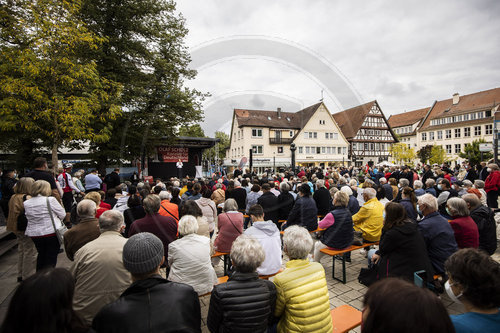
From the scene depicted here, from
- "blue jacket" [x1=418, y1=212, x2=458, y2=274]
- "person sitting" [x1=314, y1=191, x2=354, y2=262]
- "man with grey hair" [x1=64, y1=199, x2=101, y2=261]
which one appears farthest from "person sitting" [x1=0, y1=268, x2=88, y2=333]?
"blue jacket" [x1=418, y1=212, x2=458, y2=274]

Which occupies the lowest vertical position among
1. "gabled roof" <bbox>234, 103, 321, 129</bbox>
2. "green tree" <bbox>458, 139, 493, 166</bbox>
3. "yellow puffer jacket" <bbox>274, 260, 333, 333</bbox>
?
"yellow puffer jacket" <bbox>274, 260, 333, 333</bbox>

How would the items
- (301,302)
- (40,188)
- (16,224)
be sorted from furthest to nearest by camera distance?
(16,224) < (40,188) < (301,302)

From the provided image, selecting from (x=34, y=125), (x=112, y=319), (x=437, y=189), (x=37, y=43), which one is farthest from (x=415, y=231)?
(x=37, y=43)

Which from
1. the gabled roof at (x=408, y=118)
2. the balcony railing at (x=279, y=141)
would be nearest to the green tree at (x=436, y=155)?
the gabled roof at (x=408, y=118)

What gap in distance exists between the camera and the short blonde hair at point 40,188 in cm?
379

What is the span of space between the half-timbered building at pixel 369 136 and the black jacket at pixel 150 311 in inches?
1819

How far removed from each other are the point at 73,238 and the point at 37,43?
6743 millimetres

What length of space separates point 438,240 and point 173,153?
2355 centimetres

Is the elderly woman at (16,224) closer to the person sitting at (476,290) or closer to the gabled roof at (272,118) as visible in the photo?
the person sitting at (476,290)

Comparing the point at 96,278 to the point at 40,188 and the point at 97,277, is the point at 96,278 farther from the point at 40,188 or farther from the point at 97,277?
the point at 40,188

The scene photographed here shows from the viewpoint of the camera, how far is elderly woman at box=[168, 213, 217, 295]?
287 centimetres

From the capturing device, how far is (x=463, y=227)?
12.2 ft

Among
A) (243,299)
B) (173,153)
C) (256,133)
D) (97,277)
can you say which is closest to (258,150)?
(256,133)

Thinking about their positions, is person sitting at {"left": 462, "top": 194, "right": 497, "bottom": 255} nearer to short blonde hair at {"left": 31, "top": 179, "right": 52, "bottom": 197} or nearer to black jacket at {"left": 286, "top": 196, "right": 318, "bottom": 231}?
black jacket at {"left": 286, "top": 196, "right": 318, "bottom": 231}
